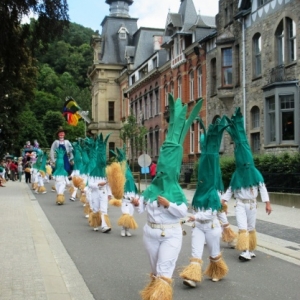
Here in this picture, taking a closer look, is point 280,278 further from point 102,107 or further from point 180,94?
point 102,107

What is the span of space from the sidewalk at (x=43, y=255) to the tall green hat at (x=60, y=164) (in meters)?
5.36

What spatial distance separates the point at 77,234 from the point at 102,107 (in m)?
53.5

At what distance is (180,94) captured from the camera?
40.7 meters

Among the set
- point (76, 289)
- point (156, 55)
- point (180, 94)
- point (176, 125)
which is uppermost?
point (156, 55)

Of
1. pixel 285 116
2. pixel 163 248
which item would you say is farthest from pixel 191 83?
pixel 163 248

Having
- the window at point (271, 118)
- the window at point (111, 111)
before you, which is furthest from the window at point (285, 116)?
the window at point (111, 111)

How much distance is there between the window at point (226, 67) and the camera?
31203mm

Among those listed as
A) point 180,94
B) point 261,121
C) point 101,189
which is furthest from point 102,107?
Result: point 101,189

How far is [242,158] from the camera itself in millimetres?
9906

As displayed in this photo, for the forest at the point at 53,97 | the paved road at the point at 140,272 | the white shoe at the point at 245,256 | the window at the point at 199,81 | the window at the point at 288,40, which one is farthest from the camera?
the forest at the point at 53,97

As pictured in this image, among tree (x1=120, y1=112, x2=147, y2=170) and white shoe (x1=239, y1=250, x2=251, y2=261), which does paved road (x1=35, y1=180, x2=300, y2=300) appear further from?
tree (x1=120, y1=112, x2=147, y2=170)

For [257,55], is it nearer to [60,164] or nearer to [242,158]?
[60,164]

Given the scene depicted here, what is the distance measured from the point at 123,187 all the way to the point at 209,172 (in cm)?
487

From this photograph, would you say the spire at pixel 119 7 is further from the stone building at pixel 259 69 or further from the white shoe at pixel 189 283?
the white shoe at pixel 189 283
